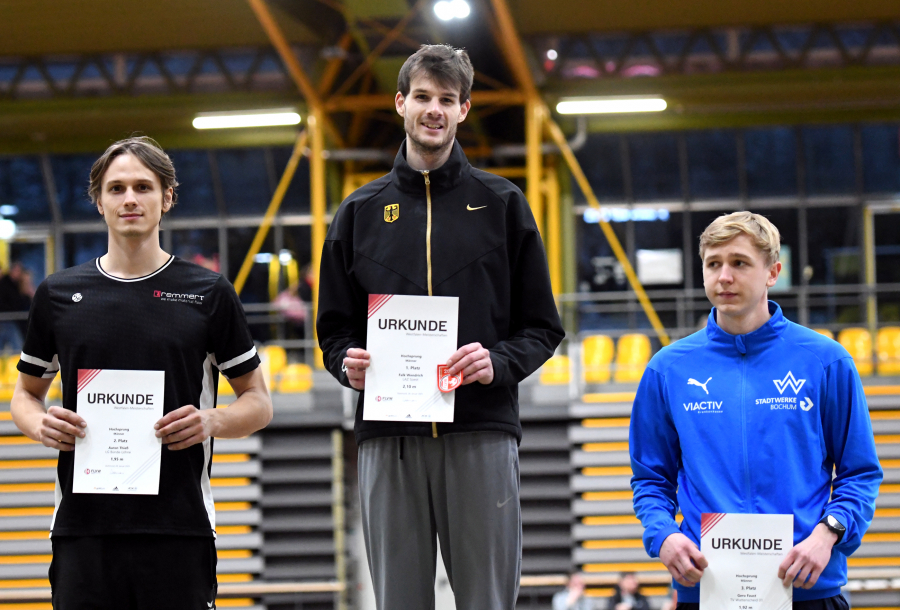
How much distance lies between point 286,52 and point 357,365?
34.2 feet

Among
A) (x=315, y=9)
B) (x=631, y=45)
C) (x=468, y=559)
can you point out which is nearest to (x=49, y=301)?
(x=468, y=559)

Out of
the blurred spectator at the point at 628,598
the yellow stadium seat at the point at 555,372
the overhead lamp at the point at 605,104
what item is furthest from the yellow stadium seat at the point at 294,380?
the overhead lamp at the point at 605,104

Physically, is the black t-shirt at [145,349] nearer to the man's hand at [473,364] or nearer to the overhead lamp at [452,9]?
the man's hand at [473,364]

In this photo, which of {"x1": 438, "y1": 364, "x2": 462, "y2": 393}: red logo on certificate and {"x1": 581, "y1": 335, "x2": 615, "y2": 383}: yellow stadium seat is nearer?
{"x1": 438, "y1": 364, "x2": 462, "y2": 393}: red logo on certificate

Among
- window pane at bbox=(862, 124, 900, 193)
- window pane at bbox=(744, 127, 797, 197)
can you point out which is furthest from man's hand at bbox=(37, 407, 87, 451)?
window pane at bbox=(862, 124, 900, 193)

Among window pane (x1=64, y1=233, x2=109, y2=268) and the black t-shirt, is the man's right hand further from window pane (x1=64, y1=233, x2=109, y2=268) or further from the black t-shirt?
window pane (x1=64, y1=233, x2=109, y2=268)

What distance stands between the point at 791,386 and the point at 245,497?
9862 mm

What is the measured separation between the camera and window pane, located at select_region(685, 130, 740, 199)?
17594mm

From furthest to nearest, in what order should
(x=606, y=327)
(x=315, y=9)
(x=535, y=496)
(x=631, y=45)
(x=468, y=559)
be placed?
1. (x=606, y=327)
2. (x=631, y=45)
3. (x=315, y=9)
4. (x=535, y=496)
5. (x=468, y=559)

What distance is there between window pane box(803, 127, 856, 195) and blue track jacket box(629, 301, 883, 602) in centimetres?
1568

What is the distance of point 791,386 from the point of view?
271 cm

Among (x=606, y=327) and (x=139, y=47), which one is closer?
(x=139, y=47)

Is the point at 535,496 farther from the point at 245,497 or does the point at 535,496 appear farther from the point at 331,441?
the point at 245,497

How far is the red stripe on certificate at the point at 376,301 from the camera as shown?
2.69 metres
